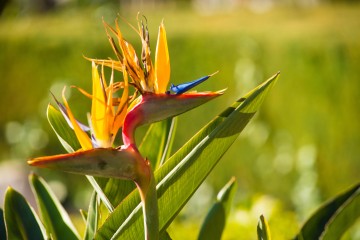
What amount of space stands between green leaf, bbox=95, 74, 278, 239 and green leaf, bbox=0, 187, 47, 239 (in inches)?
8.9

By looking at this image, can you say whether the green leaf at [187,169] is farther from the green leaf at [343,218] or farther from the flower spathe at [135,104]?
the green leaf at [343,218]

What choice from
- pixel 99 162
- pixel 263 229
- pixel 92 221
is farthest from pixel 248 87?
pixel 99 162

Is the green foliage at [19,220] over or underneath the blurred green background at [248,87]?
over

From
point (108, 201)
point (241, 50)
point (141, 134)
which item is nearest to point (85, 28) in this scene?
point (141, 134)

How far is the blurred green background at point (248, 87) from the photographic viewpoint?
4891 mm

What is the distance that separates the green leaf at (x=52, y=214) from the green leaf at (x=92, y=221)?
0.22 feet

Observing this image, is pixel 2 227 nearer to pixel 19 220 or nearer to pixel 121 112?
pixel 19 220

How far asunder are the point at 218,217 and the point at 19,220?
0.39 metres

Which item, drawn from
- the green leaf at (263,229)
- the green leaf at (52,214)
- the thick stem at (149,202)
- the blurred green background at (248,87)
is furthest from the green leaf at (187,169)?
the blurred green background at (248,87)

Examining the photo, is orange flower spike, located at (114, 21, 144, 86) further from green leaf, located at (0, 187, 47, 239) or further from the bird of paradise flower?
green leaf, located at (0, 187, 47, 239)

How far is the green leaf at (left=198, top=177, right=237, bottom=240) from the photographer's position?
1722 mm

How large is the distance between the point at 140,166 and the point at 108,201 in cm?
24

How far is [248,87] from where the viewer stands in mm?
5461

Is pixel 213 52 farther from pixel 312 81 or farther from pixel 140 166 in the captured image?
pixel 140 166
